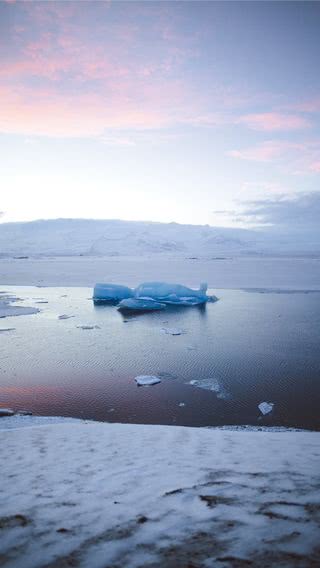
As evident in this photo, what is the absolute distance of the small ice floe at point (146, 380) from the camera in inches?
225

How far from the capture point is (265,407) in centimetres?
491

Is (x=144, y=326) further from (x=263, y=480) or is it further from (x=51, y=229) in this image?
(x=51, y=229)

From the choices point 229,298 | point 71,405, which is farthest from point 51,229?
point 71,405

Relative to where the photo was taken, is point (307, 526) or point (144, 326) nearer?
point (307, 526)

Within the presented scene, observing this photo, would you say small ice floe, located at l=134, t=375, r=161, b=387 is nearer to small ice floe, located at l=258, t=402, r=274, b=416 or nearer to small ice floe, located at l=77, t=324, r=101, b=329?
small ice floe, located at l=258, t=402, r=274, b=416

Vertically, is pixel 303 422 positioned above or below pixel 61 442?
below

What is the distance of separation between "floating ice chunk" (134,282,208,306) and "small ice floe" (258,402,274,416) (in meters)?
8.87

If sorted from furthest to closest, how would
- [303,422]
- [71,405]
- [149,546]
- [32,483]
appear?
[71,405]
[303,422]
[32,483]
[149,546]

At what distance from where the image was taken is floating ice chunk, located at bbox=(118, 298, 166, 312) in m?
12.7

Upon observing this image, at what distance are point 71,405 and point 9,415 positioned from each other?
34.5 inches

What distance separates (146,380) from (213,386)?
3.93 feet


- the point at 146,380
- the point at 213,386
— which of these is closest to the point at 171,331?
the point at 146,380

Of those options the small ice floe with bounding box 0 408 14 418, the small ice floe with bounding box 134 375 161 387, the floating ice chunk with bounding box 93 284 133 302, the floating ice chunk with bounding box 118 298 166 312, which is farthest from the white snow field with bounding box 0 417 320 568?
the floating ice chunk with bounding box 93 284 133 302

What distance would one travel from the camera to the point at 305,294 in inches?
624
